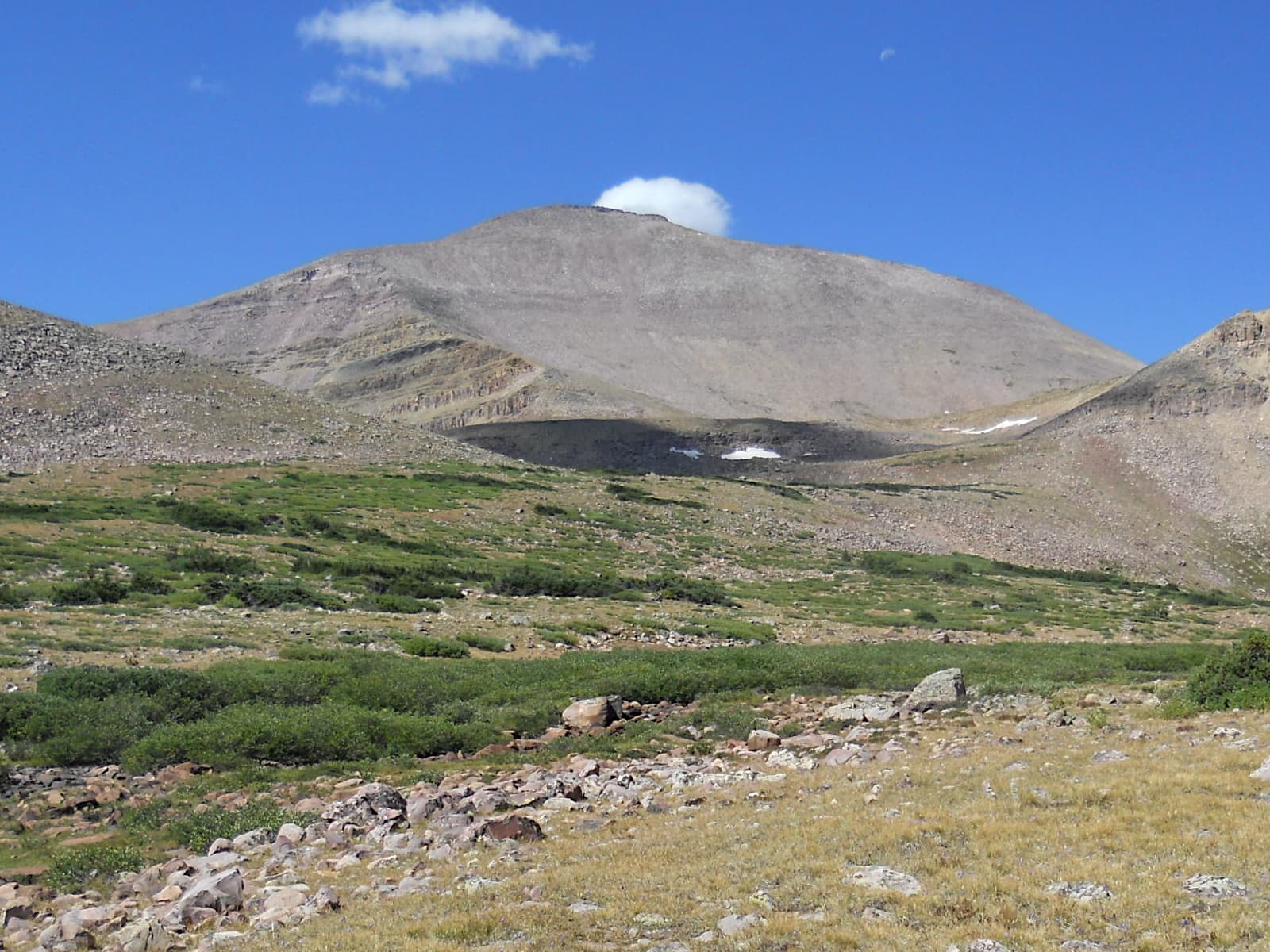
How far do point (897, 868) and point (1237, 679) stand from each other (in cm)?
891

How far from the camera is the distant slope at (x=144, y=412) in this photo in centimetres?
5431

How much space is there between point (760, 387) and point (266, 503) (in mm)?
158314

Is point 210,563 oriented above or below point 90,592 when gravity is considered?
above

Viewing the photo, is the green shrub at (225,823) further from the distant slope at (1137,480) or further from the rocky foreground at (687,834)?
the distant slope at (1137,480)

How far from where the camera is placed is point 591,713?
1642 centimetres

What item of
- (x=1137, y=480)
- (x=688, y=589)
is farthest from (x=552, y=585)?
(x=1137, y=480)

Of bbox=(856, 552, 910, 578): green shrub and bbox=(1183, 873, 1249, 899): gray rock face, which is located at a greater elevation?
bbox=(856, 552, 910, 578): green shrub

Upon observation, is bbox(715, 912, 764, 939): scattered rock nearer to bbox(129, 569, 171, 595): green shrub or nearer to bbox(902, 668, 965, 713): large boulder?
bbox(902, 668, 965, 713): large boulder

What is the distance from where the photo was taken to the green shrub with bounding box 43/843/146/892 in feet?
31.3

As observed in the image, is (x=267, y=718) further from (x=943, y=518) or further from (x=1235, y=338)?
(x=1235, y=338)

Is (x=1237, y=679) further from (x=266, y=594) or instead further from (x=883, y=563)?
(x=883, y=563)

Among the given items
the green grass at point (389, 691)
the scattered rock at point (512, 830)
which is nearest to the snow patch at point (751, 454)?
the green grass at point (389, 691)

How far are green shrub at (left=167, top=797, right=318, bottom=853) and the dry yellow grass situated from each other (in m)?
2.46

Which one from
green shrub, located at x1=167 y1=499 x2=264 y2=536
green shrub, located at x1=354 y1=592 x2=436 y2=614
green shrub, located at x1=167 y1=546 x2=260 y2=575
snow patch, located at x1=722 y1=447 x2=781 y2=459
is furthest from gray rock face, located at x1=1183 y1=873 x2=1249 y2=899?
snow patch, located at x1=722 y1=447 x2=781 y2=459
